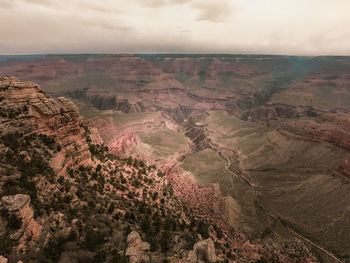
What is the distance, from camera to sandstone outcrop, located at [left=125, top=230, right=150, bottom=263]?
1733 centimetres

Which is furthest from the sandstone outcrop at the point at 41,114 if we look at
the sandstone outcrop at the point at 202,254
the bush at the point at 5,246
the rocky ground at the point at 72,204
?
the sandstone outcrop at the point at 202,254

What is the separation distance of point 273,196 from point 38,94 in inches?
3526

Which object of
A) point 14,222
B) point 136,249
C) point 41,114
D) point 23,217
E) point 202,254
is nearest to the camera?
point 14,222

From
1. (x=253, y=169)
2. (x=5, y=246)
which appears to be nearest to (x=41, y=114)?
(x=5, y=246)

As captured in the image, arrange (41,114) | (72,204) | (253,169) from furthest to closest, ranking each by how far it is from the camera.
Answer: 1. (253,169)
2. (41,114)
3. (72,204)

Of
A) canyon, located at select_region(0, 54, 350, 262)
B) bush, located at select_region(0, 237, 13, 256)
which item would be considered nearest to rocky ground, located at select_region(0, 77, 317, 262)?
bush, located at select_region(0, 237, 13, 256)

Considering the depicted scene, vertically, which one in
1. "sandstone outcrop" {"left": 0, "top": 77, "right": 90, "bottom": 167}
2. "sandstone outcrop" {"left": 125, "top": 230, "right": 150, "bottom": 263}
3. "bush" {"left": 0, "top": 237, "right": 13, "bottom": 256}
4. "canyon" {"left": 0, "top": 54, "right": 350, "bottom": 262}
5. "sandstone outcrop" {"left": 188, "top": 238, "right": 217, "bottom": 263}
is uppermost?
"sandstone outcrop" {"left": 0, "top": 77, "right": 90, "bottom": 167}

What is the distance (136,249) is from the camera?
18.8m

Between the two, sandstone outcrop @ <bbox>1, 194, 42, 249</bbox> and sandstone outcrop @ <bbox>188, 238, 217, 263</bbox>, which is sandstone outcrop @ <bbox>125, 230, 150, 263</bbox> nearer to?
sandstone outcrop @ <bbox>188, 238, 217, 263</bbox>

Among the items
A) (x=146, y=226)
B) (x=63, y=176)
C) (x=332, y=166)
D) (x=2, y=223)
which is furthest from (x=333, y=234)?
(x=2, y=223)

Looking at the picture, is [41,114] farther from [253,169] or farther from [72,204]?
[253,169]

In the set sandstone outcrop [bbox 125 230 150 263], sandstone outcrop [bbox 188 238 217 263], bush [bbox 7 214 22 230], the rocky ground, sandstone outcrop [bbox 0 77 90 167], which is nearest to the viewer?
bush [bbox 7 214 22 230]

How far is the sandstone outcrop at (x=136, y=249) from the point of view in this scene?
17.3 m

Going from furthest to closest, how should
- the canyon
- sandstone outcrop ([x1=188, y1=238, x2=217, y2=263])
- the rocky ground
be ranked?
the canyon
sandstone outcrop ([x1=188, y1=238, x2=217, y2=263])
the rocky ground
